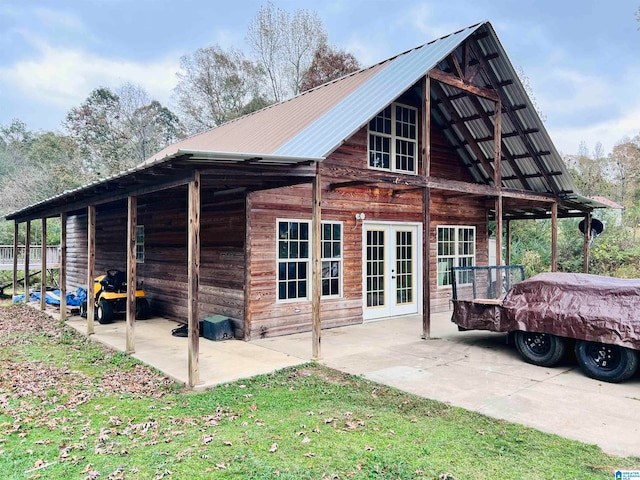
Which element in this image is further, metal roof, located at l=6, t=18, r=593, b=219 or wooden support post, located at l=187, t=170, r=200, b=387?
metal roof, located at l=6, t=18, r=593, b=219

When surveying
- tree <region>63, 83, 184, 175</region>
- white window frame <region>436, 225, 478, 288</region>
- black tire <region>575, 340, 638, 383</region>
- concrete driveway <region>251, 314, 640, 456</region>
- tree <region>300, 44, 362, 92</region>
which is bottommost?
concrete driveway <region>251, 314, 640, 456</region>

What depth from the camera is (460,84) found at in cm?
855

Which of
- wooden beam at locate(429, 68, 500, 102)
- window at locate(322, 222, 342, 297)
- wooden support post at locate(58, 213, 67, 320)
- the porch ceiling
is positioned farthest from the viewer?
wooden support post at locate(58, 213, 67, 320)

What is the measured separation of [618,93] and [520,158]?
2937 cm

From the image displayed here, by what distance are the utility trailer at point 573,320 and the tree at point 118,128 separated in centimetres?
2665

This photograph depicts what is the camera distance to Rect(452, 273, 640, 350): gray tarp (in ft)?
17.0

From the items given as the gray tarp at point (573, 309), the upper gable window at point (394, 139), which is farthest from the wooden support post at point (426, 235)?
the upper gable window at point (394, 139)

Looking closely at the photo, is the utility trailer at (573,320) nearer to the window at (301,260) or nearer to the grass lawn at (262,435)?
the grass lawn at (262,435)

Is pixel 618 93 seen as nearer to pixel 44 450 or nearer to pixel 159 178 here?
pixel 159 178

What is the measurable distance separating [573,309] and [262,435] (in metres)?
4.19

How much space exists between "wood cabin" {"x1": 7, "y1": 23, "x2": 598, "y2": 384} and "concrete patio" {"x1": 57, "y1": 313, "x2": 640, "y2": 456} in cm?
57

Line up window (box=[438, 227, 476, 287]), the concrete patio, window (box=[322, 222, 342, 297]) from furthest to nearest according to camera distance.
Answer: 1. window (box=[438, 227, 476, 287])
2. window (box=[322, 222, 342, 297])
3. the concrete patio

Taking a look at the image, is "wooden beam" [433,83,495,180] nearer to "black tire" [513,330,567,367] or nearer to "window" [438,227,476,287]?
"window" [438,227,476,287]

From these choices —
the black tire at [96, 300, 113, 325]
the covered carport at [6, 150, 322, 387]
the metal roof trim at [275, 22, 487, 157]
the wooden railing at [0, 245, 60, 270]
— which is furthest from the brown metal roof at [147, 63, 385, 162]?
the wooden railing at [0, 245, 60, 270]
